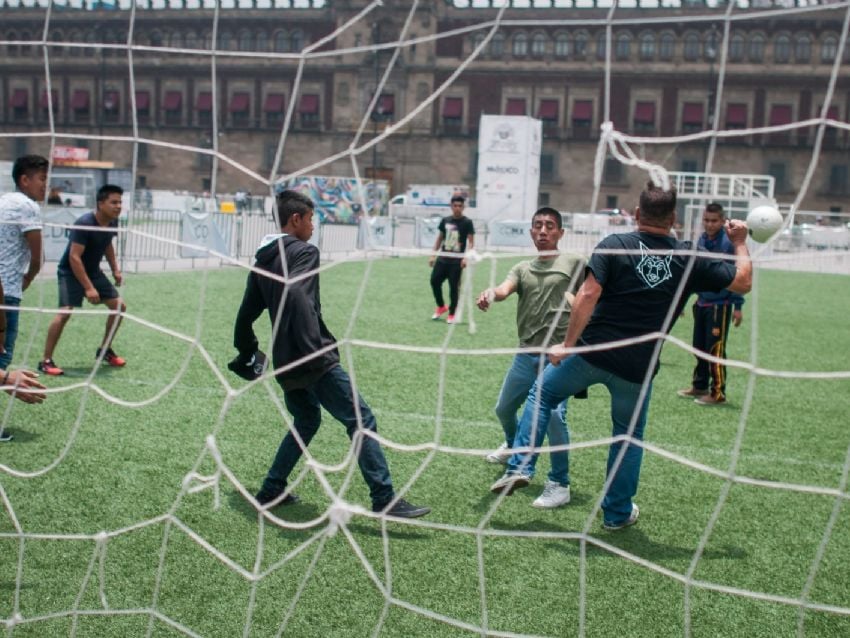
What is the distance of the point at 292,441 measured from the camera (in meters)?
4.12

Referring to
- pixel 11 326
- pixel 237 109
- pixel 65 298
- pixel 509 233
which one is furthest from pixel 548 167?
pixel 11 326

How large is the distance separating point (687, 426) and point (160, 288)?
9.15 metres

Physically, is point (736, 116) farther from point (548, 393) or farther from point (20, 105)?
point (548, 393)

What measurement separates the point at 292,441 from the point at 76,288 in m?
3.62

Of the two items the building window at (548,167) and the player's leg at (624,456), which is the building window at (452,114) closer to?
the building window at (548,167)

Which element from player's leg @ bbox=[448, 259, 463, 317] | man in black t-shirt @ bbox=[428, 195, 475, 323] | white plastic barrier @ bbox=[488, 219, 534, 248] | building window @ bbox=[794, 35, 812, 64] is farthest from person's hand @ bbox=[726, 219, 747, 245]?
building window @ bbox=[794, 35, 812, 64]

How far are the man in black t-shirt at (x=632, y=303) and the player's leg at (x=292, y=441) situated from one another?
1021 mm

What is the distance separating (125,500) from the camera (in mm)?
4238

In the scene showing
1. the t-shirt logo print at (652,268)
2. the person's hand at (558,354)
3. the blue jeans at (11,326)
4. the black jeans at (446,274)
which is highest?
the t-shirt logo print at (652,268)

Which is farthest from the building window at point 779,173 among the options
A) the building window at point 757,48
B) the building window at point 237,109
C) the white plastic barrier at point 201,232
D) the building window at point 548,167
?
the white plastic barrier at point 201,232

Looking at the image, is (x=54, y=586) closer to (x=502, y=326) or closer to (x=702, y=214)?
(x=702, y=214)

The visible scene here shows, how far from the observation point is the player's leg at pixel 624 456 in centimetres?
393

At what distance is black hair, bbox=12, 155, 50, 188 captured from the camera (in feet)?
16.1

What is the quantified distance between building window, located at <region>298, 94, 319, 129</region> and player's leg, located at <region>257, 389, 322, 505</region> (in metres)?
37.9
